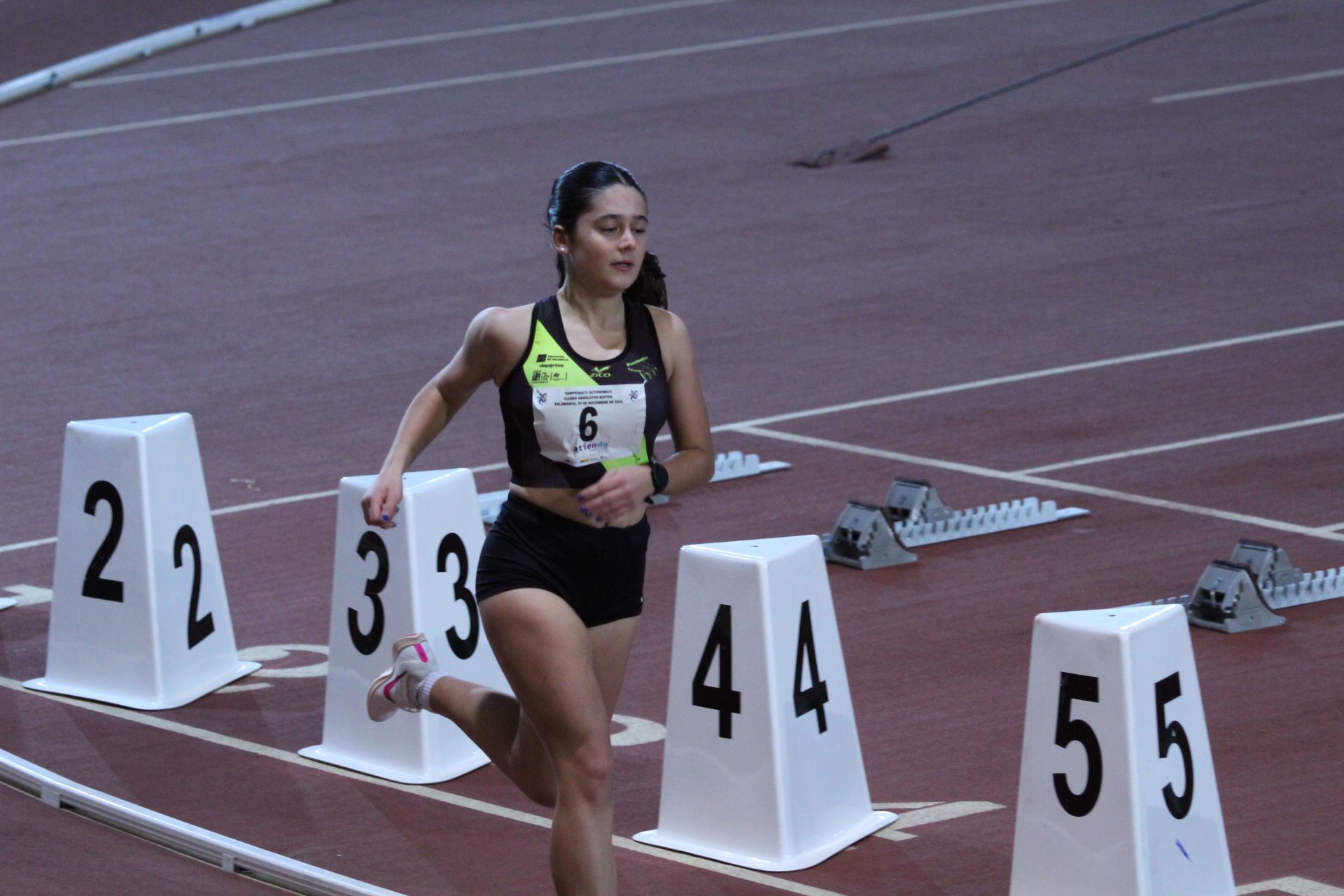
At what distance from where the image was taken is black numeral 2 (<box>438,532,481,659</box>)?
726cm

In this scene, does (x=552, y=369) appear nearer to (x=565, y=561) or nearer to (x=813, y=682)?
(x=565, y=561)

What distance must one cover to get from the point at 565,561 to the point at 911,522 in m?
4.64

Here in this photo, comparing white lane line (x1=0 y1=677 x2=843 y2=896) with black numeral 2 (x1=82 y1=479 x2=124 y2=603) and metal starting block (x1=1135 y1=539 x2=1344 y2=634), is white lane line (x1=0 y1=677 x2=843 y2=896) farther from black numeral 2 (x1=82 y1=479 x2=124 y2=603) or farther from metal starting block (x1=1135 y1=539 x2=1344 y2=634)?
metal starting block (x1=1135 y1=539 x2=1344 y2=634)

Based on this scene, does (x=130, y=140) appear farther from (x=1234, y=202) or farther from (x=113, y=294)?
(x=1234, y=202)

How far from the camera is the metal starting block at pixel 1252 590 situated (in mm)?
8531

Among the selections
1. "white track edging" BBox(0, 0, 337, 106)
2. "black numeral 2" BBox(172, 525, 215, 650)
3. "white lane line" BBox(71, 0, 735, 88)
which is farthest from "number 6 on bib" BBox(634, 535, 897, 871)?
"white lane line" BBox(71, 0, 735, 88)

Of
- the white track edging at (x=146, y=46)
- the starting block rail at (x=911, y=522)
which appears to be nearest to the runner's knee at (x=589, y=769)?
the starting block rail at (x=911, y=522)

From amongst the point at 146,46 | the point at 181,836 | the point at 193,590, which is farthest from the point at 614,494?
the point at 146,46

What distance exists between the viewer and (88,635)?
8016 mm

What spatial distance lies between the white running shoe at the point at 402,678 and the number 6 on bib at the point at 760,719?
0.82 m

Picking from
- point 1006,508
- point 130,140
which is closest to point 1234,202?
point 1006,508

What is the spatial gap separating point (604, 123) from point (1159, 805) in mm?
16204

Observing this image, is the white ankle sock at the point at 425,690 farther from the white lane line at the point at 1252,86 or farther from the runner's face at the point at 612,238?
the white lane line at the point at 1252,86

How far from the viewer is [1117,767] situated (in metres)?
5.63
